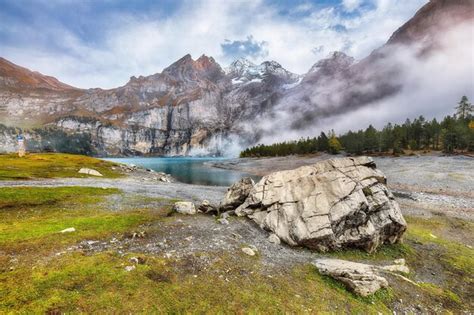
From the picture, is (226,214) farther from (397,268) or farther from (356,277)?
(397,268)

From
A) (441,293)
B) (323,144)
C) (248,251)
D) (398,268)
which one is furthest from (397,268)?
(323,144)

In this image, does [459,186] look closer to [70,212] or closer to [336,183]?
[336,183]

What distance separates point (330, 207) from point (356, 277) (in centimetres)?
807

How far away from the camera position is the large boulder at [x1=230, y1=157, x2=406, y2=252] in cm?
2012

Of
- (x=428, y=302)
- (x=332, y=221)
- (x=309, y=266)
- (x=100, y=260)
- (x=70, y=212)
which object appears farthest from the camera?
(x=70, y=212)

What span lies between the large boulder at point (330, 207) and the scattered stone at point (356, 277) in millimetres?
4578

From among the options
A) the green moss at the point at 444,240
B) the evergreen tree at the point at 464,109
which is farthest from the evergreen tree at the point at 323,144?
the green moss at the point at 444,240

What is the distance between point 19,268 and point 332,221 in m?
20.4

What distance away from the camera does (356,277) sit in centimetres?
1364

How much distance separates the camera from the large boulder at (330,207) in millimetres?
20125

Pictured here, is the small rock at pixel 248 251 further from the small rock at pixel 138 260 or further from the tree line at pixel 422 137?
the tree line at pixel 422 137

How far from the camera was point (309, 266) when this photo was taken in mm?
16109

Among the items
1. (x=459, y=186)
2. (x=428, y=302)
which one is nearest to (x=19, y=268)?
(x=428, y=302)

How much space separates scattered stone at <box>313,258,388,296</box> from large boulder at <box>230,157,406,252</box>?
4578 mm
